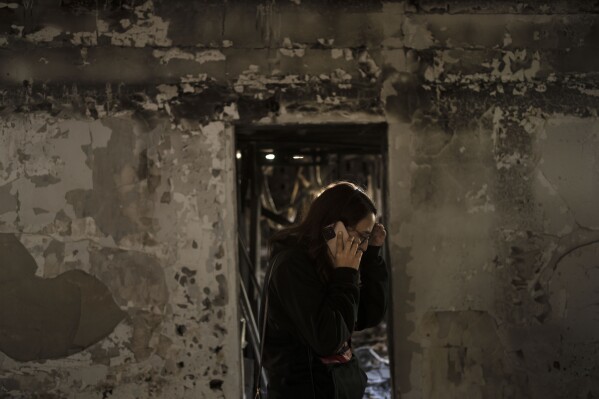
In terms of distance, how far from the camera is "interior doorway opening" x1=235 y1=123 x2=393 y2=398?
2867 millimetres

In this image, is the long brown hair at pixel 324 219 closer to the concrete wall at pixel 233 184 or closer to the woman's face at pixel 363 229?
the woman's face at pixel 363 229

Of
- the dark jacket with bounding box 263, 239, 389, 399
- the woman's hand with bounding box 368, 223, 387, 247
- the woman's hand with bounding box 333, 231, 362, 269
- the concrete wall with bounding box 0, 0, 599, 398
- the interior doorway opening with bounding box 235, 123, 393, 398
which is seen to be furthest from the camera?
the interior doorway opening with bounding box 235, 123, 393, 398

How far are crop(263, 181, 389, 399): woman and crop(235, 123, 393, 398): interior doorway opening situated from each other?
213 mm

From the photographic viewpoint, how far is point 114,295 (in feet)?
8.80

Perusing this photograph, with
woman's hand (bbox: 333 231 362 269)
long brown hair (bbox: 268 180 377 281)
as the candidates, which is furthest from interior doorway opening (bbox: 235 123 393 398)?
woman's hand (bbox: 333 231 362 269)

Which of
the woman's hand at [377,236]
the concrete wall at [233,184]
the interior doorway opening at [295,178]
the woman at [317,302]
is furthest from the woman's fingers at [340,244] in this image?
the concrete wall at [233,184]

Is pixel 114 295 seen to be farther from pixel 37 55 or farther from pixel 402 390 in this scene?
pixel 402 390

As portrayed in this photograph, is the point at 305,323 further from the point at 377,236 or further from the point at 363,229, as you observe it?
the point at 377,236

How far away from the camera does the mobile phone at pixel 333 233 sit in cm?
194

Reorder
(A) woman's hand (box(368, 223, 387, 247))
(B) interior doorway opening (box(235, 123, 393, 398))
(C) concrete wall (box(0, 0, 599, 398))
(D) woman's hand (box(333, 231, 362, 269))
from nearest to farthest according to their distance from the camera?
(D) woman's hand (box(333, 231, 362, 269)) → (A) woman's hand (box(368, 223, 387, 247)) → (C) concrete wall (box(0, 0, 599, 398)) → (B) interior doorway opening (box(235, 123, 393, 398))

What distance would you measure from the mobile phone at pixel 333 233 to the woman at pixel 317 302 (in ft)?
0.04

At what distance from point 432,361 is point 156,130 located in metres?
1.79

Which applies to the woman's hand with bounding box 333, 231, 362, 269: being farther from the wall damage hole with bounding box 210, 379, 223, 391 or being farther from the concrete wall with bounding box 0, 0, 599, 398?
the wall damage hole with bounding box 210, 379, 223, 391

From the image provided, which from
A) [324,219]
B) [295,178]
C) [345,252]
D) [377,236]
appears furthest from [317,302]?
[295,178]
